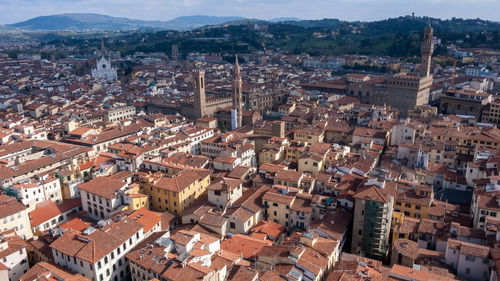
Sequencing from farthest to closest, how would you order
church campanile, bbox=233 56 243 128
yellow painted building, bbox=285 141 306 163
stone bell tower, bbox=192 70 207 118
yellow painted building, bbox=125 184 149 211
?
1. stone bell tower, bbox=192 70 207 118
2. church campanile, bbox=233 56 243 128
3. yellow painted building, bbox=285 141 306 163
4. yellow painted building, bbox=125 184 149 211

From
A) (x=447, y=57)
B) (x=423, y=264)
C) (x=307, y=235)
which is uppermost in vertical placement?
(x=447, y=57)

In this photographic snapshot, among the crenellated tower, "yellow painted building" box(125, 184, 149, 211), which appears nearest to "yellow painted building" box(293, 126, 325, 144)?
the crenellated tower

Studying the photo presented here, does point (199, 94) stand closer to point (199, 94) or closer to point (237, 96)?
point (199, 94)

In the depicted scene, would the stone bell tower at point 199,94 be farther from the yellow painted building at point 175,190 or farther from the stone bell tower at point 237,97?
the yellow painted building at point 175,190

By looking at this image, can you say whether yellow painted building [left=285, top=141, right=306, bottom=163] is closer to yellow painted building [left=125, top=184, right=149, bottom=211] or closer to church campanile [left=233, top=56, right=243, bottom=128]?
yellow painted building [left=125, top=184, right=149, bottom=211]

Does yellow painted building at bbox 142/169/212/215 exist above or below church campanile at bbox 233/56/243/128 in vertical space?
below

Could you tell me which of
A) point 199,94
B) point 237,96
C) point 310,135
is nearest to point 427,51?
point 237,96

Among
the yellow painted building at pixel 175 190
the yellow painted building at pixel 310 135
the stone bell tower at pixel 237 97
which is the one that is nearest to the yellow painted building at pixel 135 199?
the yellow painted building at pixel 175 190

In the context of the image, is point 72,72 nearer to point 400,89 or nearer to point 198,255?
point 400,89

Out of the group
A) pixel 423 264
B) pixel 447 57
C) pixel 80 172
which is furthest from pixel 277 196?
pixel 447 57
